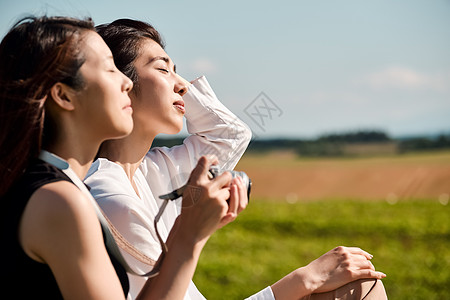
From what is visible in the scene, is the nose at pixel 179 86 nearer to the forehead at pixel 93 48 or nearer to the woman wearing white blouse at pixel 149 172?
the woman wearing white blouse at pixel 149 172

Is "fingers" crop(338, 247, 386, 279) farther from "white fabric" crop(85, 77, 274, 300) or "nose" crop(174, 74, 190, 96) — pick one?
"nose" crop(174, 74, 190, 96)

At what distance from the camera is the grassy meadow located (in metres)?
5.31

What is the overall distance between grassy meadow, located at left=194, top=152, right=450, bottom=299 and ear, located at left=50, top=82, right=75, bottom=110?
156 inches

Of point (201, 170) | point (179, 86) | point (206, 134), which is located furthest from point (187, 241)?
point (206, 134)

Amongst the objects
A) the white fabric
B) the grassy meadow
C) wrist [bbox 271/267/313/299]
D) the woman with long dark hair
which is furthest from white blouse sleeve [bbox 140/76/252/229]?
the grassy meadow

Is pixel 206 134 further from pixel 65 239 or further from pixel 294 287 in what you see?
pixel 65 239

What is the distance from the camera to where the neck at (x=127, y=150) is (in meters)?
1.86

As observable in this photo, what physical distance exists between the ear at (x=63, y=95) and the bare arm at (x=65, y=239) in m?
0.20

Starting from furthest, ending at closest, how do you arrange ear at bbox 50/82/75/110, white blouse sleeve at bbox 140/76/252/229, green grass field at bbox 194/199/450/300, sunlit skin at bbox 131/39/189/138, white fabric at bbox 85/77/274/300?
green grass field at bbox 194/199/450/300 < white blouse sleeve at bbox 140/76/252/229 < sunlit skin at bbox 131/39/189/138 < white fabric at bbox 85/77/274/300 < ear at bbox 50/82/75/110

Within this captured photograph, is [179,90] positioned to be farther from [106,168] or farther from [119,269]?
[119,269]

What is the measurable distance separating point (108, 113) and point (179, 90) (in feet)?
2.11

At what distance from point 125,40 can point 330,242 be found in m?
5.27

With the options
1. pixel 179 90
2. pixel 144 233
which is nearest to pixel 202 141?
pixel 179 90

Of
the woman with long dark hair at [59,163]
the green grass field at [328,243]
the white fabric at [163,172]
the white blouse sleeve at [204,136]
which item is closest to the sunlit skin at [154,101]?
the white fabric at [163,172]
